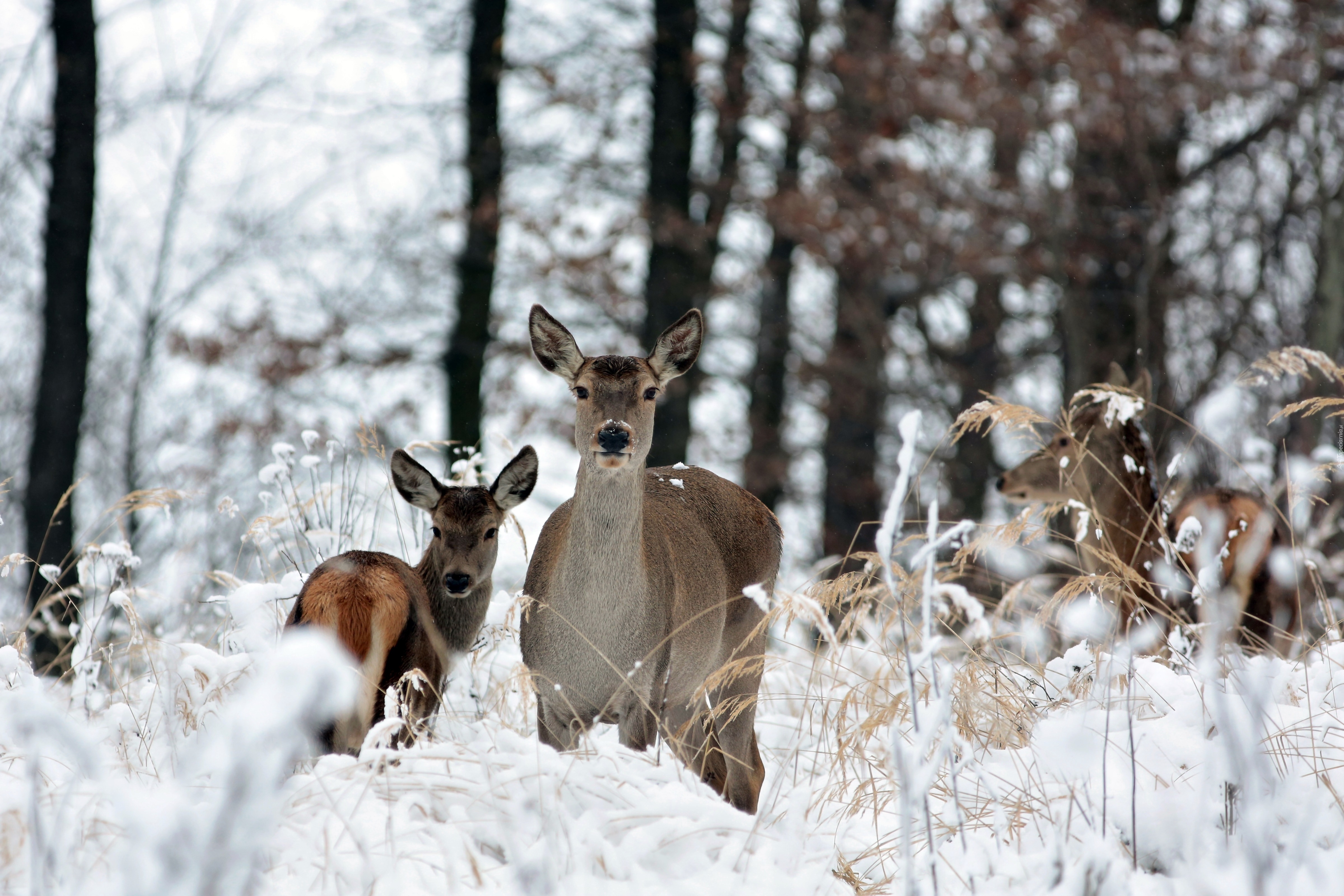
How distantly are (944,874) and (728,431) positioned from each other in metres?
14.1

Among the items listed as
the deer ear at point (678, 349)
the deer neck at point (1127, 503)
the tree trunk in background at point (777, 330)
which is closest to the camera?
the deer ear at point (678, 349)

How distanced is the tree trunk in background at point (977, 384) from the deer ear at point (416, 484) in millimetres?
10067

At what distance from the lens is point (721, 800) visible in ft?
10.7

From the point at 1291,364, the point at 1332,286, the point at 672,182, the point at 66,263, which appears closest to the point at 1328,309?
the point at 1332,286

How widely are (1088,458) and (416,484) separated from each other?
13.1 ft

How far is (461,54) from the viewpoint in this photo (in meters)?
13.6

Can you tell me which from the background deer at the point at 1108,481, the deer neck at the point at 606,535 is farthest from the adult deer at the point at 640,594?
the background deer at the point at 1108,481

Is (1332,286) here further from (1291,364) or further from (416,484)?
(416,484)

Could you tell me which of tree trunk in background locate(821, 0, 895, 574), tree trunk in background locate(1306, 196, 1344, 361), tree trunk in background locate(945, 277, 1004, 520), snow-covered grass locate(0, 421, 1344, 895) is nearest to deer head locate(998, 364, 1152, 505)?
snow-covered grass locate(0, 421, 1344, 895)

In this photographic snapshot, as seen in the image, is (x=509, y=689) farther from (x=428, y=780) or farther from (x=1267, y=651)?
(x=1267, y=651)

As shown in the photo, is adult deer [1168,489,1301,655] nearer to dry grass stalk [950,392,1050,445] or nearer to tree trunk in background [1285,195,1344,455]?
dry grass stalk [950,392,1050,445]

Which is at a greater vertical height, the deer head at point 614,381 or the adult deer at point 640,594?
the deer head at point 614,381

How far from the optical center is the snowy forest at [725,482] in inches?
111

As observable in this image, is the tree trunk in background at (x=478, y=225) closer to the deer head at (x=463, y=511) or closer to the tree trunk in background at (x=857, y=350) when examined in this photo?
the tree trunk in background at (x=857, y=350)
